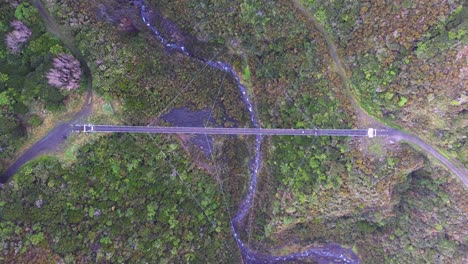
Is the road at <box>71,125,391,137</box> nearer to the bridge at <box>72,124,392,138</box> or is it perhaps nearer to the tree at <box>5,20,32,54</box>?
the bridge at <box>72,124,392,138</box>

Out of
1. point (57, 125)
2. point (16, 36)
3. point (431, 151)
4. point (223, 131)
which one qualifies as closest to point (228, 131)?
point (223, 131)

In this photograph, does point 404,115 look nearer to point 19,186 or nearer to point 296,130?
point 296,130

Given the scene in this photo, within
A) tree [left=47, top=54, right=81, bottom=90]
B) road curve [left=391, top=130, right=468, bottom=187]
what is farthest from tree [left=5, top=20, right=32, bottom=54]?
road curve [left=391, top=130, right=468, bottom=187]

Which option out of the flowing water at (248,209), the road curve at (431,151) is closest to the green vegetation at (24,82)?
the flowing water at (248,209)

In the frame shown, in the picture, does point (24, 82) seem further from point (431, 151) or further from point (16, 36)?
point (431, 151)

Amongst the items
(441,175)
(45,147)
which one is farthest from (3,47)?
(441,175)

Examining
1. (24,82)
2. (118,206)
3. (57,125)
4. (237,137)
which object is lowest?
(118,206)
